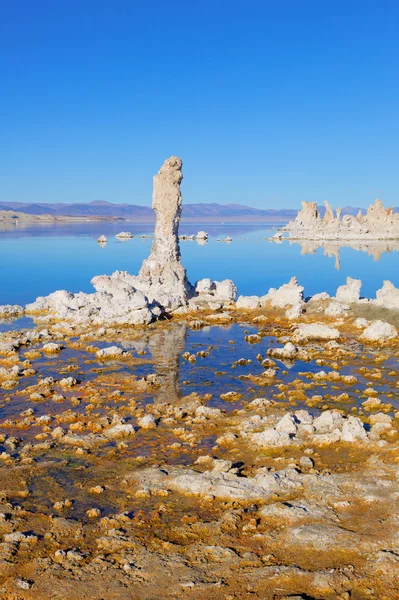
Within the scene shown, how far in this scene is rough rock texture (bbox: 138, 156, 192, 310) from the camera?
28.2 metres

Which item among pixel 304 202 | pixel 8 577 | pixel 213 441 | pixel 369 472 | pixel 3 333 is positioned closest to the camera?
pixel 8 577

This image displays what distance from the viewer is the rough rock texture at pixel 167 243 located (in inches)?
1109

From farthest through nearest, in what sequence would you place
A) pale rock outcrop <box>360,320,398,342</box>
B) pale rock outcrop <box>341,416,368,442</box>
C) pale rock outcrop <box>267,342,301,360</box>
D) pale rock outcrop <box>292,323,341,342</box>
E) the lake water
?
the lake water
pale rock outcrop <box>292,323,341,342</box>
pale rock outcrop <box>360,320,398,342</box>
pale rock outcrop <box>267,342,301,360</box>
pale rock outcrop <box>341,416,368,442</box>

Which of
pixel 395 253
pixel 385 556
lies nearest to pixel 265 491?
pixel 385 556

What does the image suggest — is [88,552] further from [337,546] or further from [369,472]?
[369,472]

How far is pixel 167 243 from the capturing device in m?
29.5

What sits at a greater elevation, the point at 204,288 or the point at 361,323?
the point at 204,288

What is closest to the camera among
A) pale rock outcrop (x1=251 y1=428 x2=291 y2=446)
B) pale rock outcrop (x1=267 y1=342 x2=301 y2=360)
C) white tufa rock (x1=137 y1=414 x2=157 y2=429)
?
pale rock outcrop (x1=251 y1=428 x2=291 y2=446)

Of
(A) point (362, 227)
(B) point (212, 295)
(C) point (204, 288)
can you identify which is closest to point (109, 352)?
(B) point (212, 295)

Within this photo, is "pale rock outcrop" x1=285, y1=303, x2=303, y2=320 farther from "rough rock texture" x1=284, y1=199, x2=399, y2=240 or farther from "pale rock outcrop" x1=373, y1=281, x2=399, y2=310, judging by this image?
"rough rock texture" x1=284, y1=199, x2=399, y2=240

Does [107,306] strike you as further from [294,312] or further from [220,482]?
[220,482]

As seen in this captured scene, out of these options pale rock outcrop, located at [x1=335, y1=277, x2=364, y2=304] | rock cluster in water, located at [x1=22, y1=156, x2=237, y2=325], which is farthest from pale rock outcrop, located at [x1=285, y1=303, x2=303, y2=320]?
rock cluster in water, located at [x1=22, y1=156, x2=237, y2=325]

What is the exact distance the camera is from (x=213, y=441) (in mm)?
11188

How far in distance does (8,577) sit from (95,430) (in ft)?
16.7
